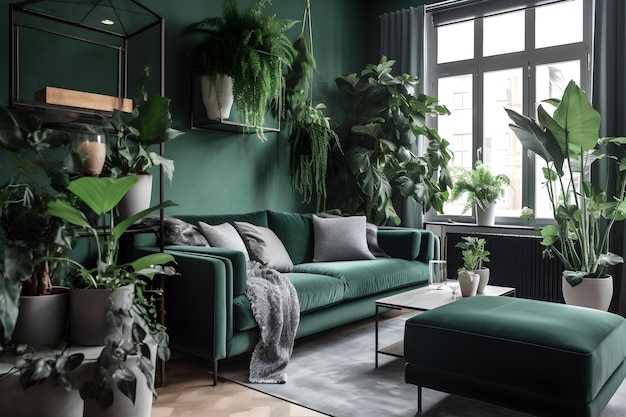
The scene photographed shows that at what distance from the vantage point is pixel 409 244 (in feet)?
13.4

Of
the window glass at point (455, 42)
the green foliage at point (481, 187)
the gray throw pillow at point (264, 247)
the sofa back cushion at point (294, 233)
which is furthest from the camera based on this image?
the window glass at point (455, 42)

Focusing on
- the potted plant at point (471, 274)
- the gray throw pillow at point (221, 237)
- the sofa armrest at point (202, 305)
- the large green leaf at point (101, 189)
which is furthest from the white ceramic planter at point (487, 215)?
the large green leaf at point (101, 189)

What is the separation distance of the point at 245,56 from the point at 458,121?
2.52m

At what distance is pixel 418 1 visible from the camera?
5.18 m

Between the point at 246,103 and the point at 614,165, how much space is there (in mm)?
2830

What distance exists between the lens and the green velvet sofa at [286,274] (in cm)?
262

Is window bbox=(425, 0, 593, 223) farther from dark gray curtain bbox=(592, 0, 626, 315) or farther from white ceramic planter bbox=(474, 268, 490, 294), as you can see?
white ceramic planter bbox=(474, 268, 490, 294)

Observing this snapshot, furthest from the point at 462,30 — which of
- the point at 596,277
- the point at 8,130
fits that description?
the point at 8,130

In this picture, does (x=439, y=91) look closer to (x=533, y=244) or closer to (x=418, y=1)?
(x=418, y=1)

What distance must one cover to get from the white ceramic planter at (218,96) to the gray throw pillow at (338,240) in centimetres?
106

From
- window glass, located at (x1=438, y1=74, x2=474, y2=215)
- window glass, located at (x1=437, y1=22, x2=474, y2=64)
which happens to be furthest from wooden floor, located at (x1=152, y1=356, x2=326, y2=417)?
window glass, located at (x1=437, y1=22, x2=474, y2=64)

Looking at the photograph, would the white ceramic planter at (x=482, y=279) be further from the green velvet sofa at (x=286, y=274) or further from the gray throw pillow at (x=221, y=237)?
Answer: the gray throw pillow at (x=221, y=237)

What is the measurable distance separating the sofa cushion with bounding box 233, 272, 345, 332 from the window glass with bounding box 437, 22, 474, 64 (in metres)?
2.90

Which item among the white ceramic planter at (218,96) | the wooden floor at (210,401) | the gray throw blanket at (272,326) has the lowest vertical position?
the wooden floor at (210,401)
